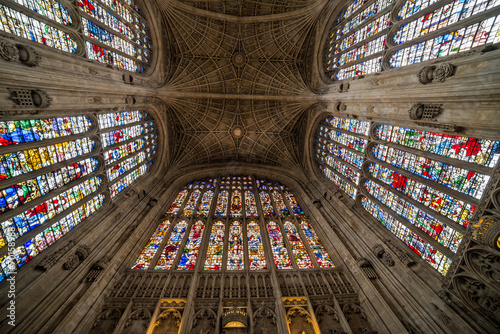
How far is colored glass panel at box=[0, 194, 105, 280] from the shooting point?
7117 millimetres

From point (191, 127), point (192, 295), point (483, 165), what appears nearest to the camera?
point (483, 165)

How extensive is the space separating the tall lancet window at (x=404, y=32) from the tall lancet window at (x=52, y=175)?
14857 mm

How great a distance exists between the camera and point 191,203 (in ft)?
57.5

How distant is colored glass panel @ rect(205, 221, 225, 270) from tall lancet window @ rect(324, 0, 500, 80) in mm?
12837

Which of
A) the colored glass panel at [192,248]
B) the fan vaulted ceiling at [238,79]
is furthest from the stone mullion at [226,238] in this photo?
the fan vaulted ceiling at [238,79]

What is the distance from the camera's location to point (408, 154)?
953 centimetres

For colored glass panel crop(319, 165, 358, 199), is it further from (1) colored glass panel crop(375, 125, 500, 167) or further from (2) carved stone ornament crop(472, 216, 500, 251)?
(2) carved stone ornament crop(472, 216, 500, 251)

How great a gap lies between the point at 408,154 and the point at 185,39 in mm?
18700

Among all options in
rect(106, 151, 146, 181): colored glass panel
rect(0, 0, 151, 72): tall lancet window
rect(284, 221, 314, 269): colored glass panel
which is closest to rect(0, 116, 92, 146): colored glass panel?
rect(106, 151, 146, 181): colored glass panel

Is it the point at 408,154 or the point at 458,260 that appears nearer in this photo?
the point at 458,260

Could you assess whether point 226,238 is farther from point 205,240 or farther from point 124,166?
Result: point 124,166

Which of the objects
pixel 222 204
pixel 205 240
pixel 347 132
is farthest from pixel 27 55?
pixel 347 132

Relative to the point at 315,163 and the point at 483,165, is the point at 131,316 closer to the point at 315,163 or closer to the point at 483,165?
the point at 483,165

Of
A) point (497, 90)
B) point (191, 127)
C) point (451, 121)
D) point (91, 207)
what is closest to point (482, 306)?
point (451, 121)
